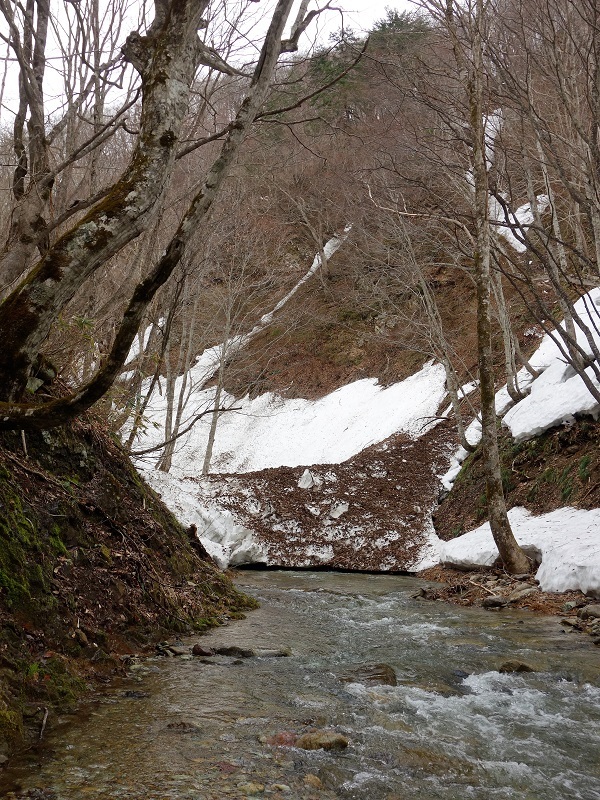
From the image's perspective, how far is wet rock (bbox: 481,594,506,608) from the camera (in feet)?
22.5

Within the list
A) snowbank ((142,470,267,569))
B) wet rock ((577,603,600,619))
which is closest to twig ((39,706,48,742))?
wet rock ((577,603,600,619))

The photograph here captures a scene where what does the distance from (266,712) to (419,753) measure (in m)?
0.86

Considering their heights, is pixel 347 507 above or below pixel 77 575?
below

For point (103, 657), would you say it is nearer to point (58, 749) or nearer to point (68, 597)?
point (68, 597)

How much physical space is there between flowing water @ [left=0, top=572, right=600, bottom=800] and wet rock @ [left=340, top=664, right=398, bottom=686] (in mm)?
62

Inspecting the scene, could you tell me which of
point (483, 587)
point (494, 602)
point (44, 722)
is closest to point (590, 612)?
point (494, 602)

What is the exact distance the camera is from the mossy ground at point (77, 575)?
119 inches

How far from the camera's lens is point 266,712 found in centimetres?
319

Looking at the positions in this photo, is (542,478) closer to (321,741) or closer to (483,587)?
(483,587)

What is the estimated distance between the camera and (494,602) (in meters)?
6.91

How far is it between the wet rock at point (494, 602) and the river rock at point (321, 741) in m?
4.62

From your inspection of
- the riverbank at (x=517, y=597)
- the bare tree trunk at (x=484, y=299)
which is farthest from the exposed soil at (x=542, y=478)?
the riverbank at (x=517, y=597)

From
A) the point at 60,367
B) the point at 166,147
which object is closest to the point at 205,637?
the point at 60,367

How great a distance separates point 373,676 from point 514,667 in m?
1.06
